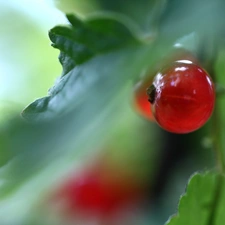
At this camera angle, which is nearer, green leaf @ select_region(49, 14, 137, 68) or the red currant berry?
green leaf @ select_region(49, 14, 137, 68)

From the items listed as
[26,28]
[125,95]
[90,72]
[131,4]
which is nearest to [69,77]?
[90,72]

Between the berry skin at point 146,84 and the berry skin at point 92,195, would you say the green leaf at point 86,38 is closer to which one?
the berry skin at point 146,84

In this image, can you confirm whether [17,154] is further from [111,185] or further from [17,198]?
[111,185]

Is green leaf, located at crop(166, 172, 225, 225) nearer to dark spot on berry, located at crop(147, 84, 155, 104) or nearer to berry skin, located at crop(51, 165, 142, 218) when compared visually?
dark spot on berry, located at crop(147, 84, 155, 104)

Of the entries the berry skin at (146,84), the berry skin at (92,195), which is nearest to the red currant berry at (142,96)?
the berry skin at (146,84)

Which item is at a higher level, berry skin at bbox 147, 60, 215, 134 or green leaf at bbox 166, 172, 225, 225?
berry skin at bbox 147, 60, 215, 134

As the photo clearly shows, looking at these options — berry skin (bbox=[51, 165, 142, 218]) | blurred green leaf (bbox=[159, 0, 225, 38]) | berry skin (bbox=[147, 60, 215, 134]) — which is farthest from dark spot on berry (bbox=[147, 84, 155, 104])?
berry skin (bbox=[51, 165, 142, 218])

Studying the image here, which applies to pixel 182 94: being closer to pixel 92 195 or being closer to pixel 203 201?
pixel 203 201
